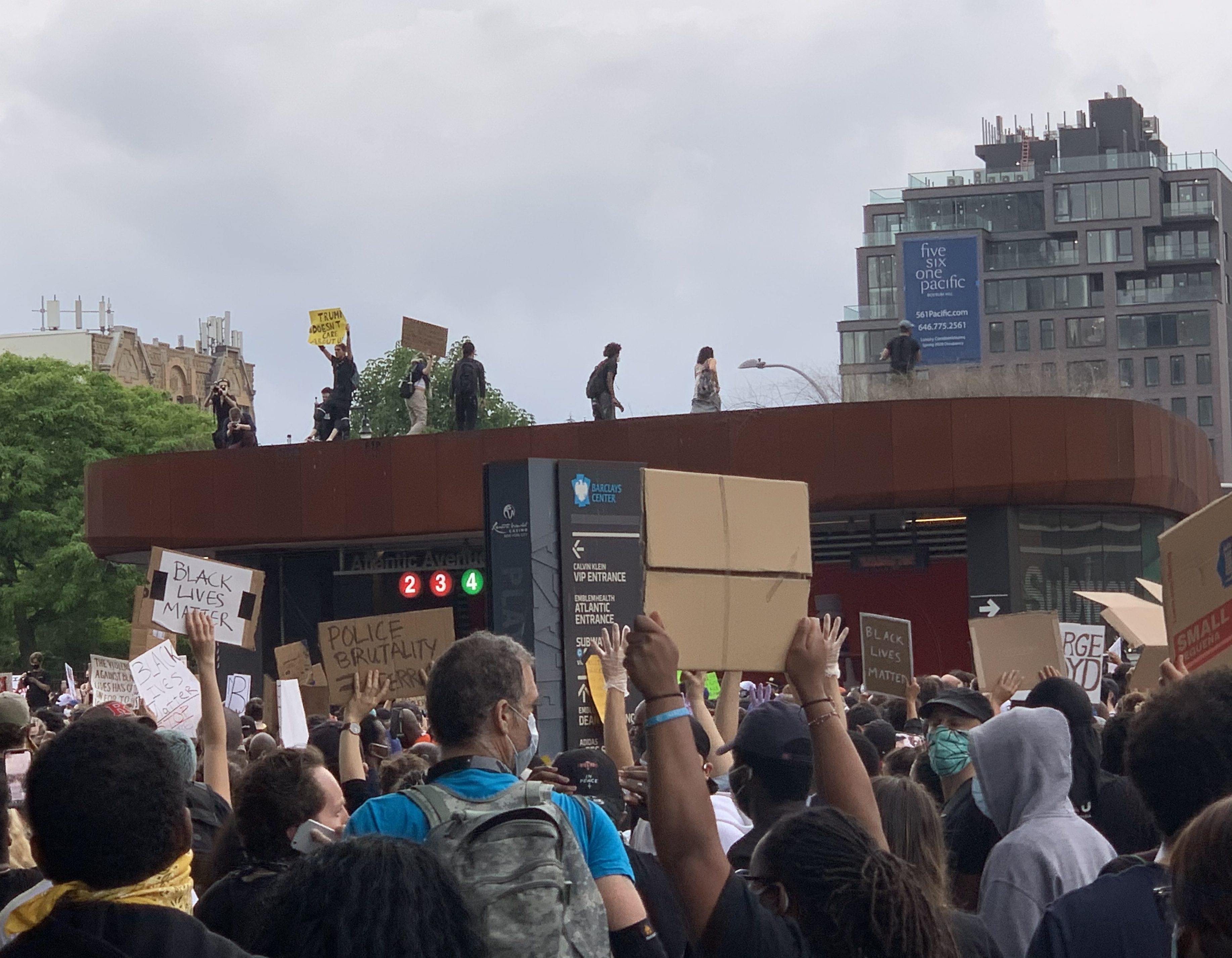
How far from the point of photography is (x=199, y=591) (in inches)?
472

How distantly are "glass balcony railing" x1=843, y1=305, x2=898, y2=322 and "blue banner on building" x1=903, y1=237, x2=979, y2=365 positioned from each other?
1982cm

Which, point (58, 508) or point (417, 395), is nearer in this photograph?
point (417, 395)

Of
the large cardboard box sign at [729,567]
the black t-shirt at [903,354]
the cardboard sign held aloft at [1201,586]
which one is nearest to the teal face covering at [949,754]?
the large cardboard box sign at [729,567]

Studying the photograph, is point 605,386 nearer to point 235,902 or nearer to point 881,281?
point 235,902

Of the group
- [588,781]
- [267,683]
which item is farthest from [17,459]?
[588,781]

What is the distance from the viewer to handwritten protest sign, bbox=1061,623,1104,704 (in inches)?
563

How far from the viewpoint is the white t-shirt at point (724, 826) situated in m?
5.48

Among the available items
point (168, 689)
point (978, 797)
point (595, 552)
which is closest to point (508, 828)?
point (978, 797)

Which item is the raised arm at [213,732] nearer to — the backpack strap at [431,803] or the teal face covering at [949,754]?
the backpack strap at [431,803]

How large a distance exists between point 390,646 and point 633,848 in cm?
836

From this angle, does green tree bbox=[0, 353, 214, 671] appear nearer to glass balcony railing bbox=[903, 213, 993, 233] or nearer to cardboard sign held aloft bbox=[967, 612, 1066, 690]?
cardboard sign held aloft bbox=[967, 612, 1066, 690]

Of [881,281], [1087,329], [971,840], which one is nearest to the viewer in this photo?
[971,840]

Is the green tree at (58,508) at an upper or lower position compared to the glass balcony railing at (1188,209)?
lower

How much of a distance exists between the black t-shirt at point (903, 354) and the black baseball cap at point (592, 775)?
2991 centimetres
